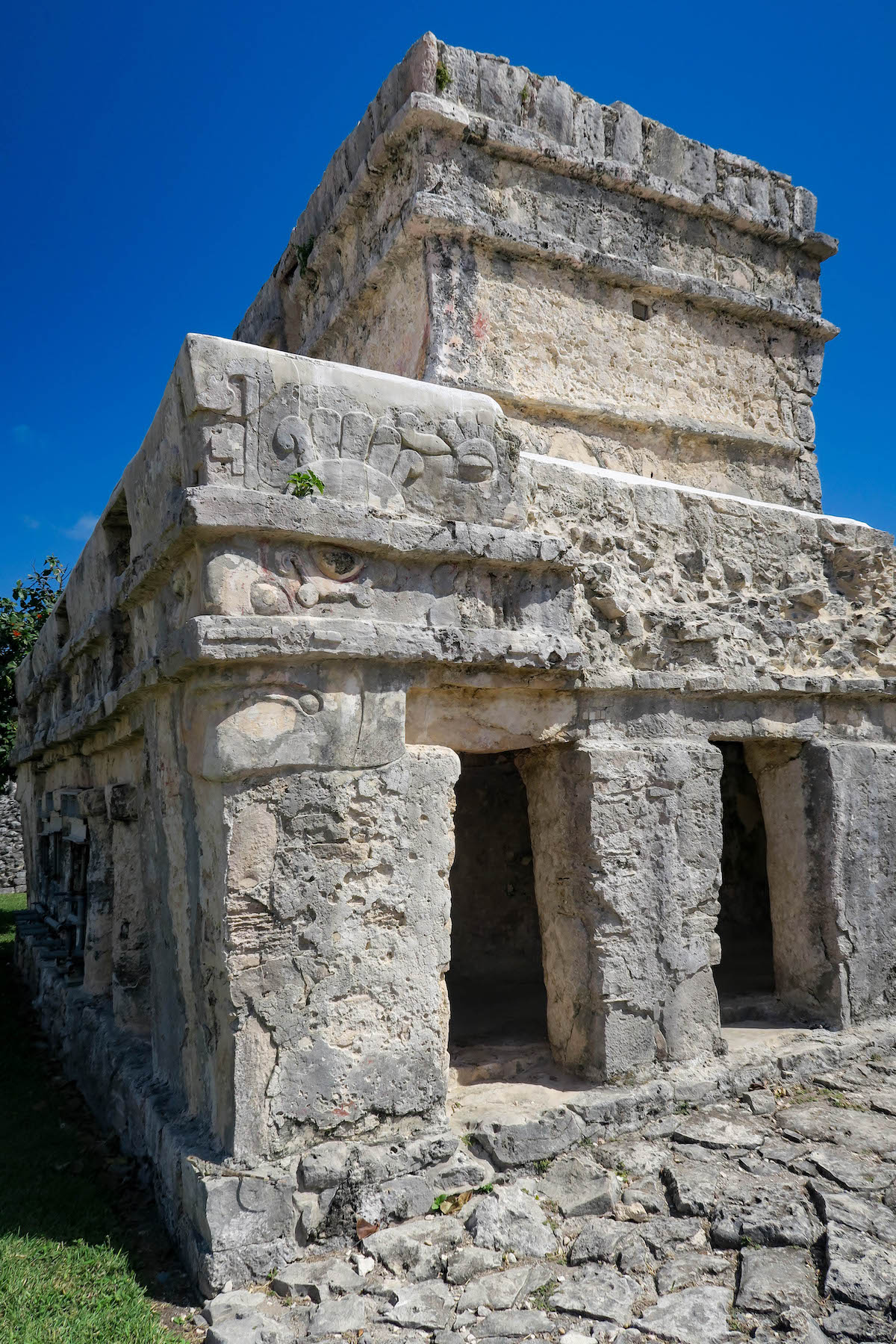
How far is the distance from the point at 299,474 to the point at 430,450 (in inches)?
24.0

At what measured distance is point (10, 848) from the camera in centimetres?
1470

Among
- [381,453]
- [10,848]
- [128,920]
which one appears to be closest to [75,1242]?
[128,920]

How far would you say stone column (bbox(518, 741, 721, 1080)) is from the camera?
4059 millimetres

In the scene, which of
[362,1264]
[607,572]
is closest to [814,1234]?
[362,1264]

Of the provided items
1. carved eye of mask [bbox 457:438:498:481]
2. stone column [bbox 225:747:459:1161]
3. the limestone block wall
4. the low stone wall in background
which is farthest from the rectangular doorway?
the low stone wall in background

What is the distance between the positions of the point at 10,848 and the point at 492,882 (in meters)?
10.7

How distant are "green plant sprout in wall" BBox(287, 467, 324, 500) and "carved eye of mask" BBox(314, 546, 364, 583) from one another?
0.69 ft

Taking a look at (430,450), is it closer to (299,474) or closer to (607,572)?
(299,474)

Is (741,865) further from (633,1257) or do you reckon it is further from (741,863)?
(633,1257)

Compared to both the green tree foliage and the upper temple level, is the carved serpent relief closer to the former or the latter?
the upper temple level

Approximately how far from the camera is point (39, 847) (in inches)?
336

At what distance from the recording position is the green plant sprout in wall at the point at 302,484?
3.41m

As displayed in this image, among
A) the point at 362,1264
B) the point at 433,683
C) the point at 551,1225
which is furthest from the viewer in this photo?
the point at 433,683

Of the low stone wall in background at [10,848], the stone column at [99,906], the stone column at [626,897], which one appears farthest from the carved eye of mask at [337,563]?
the low stone wall in background at [10,848]
